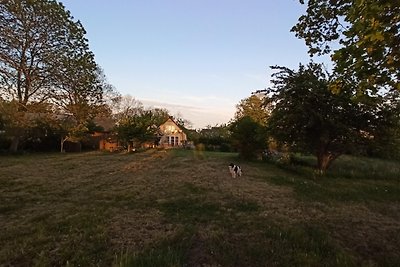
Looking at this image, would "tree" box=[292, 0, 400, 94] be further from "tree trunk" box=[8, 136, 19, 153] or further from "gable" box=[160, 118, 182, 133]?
"gable" box=[160, 118, 182, 133]

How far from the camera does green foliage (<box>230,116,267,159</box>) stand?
64.0ft

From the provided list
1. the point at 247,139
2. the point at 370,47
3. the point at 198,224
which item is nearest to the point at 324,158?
the point at 247,139

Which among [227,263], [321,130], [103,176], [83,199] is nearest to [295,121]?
[321,130]

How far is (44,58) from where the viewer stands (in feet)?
70.7

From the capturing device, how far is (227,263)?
4262 millimetres

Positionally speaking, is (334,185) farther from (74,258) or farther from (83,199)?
(74,258)

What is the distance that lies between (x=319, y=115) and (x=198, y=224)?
29.8 ft

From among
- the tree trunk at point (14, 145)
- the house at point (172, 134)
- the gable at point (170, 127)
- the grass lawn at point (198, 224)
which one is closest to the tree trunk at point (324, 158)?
the grass lawn at point (198, 224)

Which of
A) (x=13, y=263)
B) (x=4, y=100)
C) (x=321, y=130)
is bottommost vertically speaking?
(x=13, y=263)

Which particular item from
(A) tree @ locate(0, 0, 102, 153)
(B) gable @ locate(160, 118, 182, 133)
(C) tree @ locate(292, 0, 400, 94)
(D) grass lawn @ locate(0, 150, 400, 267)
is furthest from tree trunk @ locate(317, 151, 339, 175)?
(B) gable @ locate(160, 118, 182, 133)

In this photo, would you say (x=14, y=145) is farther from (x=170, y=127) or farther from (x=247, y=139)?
(x=170, y=127)

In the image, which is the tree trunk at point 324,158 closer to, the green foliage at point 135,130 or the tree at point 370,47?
the tree at point 370,47

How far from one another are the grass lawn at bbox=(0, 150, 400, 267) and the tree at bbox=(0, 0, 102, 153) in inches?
496

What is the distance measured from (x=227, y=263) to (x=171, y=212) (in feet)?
9.41
